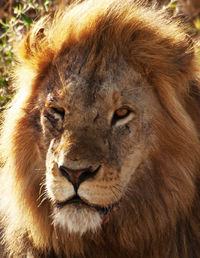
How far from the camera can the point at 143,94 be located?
11.1ft

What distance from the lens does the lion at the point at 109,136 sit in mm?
3174

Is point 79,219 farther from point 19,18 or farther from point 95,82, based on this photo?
point 19,18

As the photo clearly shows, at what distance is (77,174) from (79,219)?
12.8 inches

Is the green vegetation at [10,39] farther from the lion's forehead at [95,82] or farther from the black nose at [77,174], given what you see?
the black nose at [77,174]

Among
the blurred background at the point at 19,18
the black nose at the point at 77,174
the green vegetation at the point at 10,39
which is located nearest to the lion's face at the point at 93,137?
the black nose at the point at 77,174

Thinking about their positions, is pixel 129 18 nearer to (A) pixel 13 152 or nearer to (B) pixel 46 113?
(B) pixel 46 113

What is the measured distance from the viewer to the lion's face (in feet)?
9.92

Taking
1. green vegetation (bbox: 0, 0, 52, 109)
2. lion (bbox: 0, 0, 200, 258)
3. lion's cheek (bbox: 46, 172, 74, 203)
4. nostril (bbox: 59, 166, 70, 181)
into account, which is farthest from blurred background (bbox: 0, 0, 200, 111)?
nostril (bbox: 59, 166, 70, 181)

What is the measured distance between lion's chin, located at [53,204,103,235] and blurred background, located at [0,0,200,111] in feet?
4.71

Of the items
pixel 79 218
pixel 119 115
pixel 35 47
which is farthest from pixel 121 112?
pixel 35 47

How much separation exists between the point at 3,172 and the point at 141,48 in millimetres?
1482

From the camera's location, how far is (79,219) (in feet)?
10.1

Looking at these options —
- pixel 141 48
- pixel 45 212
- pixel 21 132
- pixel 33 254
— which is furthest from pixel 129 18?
pixel 33 254

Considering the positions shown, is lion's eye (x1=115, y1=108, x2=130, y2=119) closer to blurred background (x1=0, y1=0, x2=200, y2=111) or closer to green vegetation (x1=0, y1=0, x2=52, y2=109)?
blurred background (x1=0, y1=0, x2=200, y2=111)
